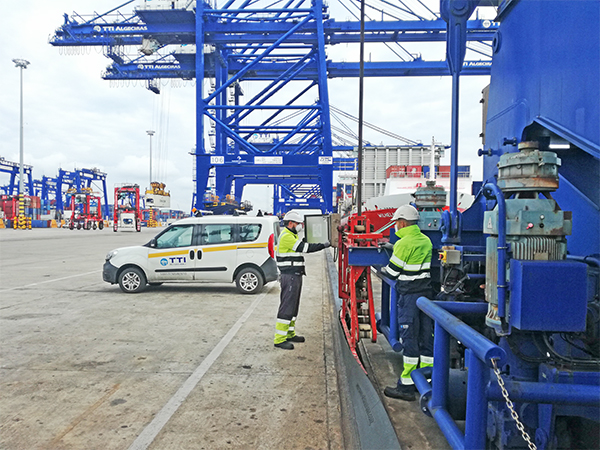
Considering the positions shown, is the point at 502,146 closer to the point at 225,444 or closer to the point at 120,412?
the point at 225,444

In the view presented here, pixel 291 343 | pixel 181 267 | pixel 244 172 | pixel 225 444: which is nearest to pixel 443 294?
pixel 225 444

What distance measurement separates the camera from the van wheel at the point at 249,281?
10.0 meters

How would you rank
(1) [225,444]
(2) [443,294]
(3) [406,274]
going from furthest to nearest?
1. (3) [406,274]
2. (2) [443,294]
3. (1) [225,444]

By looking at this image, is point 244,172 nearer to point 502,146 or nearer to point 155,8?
point 155,8

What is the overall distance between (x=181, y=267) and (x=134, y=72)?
63.6ft

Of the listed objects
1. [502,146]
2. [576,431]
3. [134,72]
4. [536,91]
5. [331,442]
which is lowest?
[331,442]

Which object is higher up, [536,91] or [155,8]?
[155,8]

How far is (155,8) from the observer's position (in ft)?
64.8

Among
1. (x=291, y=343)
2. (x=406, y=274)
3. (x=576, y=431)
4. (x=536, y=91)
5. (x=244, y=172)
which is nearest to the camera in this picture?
(x=576, y=431)

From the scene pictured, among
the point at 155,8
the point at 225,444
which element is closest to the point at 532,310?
the point at 225,444

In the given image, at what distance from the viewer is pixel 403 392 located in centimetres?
429

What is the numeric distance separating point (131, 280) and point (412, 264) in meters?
7.64

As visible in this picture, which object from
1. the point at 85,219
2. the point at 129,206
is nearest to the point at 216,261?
the point at 129,206

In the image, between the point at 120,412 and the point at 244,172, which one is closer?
the point at 120,412
